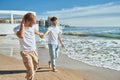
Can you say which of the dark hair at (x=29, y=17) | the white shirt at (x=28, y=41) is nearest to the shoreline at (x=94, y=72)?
the white shirt at (x=28, y=41)

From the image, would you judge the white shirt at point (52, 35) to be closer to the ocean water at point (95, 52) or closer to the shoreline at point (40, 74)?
the shoreline at point (40, 74)

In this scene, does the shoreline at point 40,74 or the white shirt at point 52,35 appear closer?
the shoreline at point 40,74

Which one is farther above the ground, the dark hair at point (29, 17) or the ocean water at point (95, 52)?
the dark hair at point (29, 17)

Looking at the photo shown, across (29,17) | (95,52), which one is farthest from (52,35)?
(95,52)

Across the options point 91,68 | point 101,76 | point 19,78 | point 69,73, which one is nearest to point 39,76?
point 19,78

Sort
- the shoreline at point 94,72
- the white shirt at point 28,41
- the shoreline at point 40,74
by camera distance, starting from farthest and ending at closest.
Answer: the shoreline at point 94,72, the shoreline at point 40,74, the white shirt at point 28,41

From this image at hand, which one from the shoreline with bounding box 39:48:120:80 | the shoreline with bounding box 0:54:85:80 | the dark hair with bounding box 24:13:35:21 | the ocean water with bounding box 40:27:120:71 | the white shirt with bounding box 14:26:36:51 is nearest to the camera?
the dark hair with bounding box 24:13:35:21

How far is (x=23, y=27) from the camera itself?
645 cm

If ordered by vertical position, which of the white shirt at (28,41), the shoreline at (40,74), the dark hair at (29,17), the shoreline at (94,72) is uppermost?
the dark hair at (29,17)

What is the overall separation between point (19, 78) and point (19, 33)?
2115 mm

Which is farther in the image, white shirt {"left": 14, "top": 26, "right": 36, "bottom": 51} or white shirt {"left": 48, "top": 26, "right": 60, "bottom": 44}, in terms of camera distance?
white shirt {"left": 48, "top": 26, "right": 60, "bottom": 44}

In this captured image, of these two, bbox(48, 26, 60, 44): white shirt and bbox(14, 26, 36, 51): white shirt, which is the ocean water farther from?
bbox(14, 26, 36, 51): white shirt

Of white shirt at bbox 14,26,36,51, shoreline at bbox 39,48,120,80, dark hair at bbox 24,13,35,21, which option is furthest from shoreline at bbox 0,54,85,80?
dark hair at bbox 24,13,35,21

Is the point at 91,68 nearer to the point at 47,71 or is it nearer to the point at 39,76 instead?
the point at 47,71
